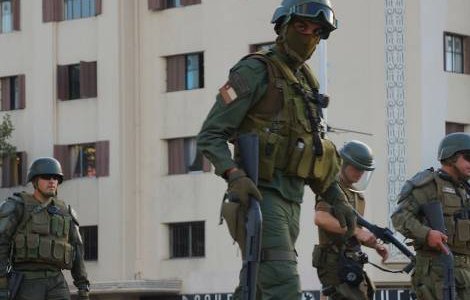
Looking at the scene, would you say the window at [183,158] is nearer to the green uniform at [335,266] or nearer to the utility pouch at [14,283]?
the utility pouch at [14,283]

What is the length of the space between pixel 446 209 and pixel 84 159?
39.2 metres

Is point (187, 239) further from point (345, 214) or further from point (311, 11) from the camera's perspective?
point (311, 11)

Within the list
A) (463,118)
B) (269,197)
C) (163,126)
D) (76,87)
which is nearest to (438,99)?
(463,118)

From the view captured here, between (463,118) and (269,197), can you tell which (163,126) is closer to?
(463,118)

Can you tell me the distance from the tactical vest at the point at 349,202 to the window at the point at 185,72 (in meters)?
36.2

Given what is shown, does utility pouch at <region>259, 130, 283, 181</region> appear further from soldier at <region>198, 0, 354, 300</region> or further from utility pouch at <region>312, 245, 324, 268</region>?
utility pouch at <region>312, 245, 324, 268</region>

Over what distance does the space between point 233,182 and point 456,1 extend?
129 ft

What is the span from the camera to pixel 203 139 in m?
10.8

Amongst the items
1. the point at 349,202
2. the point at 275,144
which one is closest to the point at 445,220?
the point at 349,202

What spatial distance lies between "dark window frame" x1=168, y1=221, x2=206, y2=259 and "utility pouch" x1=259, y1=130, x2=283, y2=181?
4050cm

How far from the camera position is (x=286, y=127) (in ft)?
36.4

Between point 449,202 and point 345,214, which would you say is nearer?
point 345,214

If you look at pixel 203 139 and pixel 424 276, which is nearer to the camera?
pixel 203 139

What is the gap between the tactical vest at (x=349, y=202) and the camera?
1440cm
